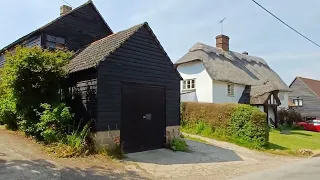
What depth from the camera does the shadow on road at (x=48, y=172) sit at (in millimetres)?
7965

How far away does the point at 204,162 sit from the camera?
11.8 meters

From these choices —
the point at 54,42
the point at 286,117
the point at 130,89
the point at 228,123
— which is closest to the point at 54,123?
the point at 130,89

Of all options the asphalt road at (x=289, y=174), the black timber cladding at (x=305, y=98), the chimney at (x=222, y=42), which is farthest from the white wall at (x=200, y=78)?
the black timber cladding at (x=305, y=98)

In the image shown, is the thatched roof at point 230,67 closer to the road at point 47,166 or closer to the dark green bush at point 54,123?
the dark green bush at point 54,123

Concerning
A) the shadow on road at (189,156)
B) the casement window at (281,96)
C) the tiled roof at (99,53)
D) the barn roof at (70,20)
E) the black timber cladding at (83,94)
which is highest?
the barn roof at (70,20)

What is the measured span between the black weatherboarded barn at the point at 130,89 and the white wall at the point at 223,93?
14.2 m

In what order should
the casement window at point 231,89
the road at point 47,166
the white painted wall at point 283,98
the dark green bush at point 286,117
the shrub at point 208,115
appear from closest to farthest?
the road at point 47,166
the shrub at point 208,115
the casement window at point 231,89
the dark green bush at point 286,117
the white painted wall at point 283,98

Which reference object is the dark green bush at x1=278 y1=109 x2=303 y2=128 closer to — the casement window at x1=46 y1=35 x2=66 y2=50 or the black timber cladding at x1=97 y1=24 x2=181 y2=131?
the black timber cladding at x1=97 y1=24 x2=181 y2=131

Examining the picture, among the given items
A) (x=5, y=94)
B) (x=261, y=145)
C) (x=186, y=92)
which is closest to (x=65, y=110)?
(x=5, y=94)

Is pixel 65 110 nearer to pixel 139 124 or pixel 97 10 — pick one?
pixel 139 124

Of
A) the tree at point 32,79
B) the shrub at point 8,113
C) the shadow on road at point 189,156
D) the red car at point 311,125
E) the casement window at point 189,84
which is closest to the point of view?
the shadow on road at point 189,156

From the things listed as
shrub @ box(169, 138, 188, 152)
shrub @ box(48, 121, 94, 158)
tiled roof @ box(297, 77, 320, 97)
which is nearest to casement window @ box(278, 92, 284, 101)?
tiled roof @ box(297, 77, 320, 97)

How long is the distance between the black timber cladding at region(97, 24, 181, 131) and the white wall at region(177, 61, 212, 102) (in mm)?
14082

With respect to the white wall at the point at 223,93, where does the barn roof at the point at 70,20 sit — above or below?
above
